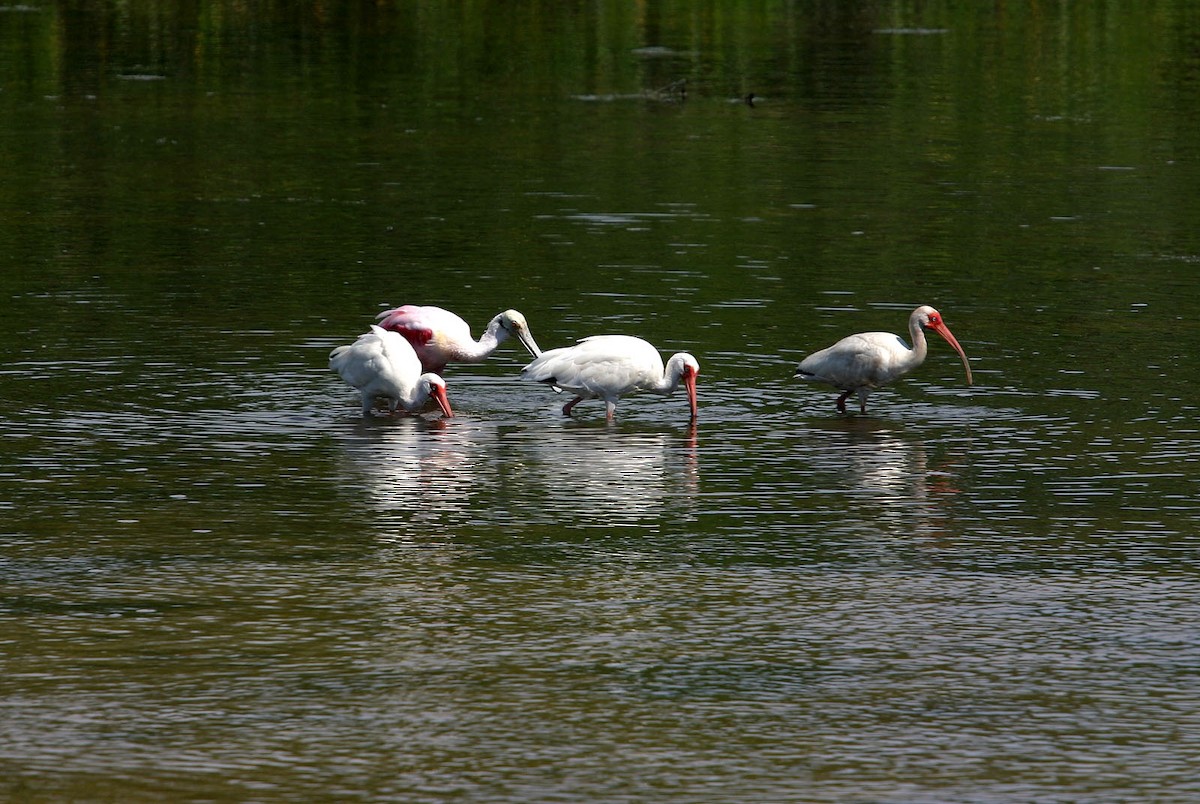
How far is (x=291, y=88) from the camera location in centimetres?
3478

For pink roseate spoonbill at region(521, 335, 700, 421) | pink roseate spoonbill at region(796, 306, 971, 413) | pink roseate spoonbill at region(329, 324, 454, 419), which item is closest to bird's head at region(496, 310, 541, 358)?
pink roseate spoonbill at region(521, 335, 700, 421)

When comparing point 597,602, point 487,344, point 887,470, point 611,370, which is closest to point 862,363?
point 611,370

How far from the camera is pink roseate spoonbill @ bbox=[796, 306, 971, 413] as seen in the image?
14.0 meters

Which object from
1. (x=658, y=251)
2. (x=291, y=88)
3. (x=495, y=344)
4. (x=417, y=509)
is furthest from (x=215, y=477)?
(x=291, y=88)

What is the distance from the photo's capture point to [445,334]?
49.7ft

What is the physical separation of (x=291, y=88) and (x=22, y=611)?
26346 mm

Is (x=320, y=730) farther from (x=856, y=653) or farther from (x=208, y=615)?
(x=856, y=653)

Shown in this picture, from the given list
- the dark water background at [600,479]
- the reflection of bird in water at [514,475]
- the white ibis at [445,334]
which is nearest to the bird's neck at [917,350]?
the dark water background at [600,479]

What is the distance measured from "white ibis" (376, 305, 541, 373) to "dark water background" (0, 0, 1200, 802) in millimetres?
254

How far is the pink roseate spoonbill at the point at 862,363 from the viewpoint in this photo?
13984 millimetres

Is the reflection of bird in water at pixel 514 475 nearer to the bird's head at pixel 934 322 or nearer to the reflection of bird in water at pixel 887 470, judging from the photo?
the reflection of bird in water at pixel 887 470

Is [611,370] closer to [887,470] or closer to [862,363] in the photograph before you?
[862,363]

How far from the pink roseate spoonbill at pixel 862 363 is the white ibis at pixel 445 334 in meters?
2.01

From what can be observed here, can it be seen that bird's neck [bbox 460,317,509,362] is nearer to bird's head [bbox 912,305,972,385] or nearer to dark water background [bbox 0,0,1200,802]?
dark water background [bbox 0,0,1200,802]
